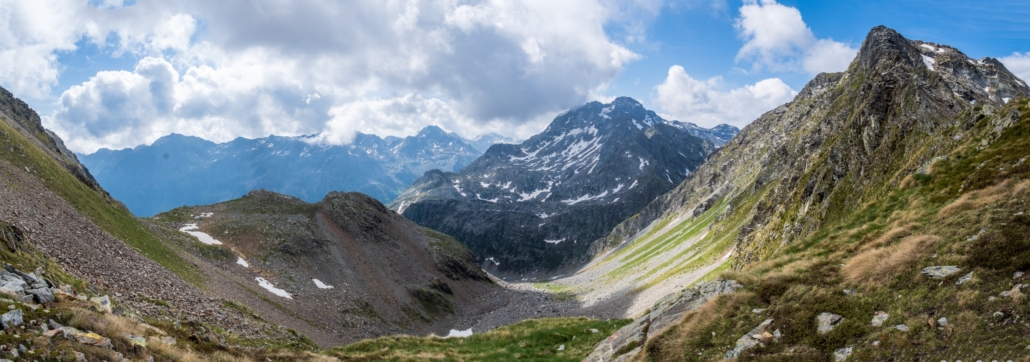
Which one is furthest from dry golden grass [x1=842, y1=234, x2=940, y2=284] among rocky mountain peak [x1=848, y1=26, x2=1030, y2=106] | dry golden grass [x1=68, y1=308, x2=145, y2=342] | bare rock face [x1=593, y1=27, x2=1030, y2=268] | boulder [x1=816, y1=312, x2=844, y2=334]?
rocky mountain peak [x1=848, y1=26, x2=1030, y2=106]

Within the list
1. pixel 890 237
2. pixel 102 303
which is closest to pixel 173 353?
pixel 102 303

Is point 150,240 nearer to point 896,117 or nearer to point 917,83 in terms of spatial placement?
point 896,117

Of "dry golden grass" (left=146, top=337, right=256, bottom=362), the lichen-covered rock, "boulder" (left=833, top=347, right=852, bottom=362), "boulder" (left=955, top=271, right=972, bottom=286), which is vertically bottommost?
"boulder" (left=833, top=347, right=852, bottom=362)

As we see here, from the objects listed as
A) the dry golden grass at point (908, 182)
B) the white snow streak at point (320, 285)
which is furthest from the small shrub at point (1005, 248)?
the white snow streak at point (320, 285)

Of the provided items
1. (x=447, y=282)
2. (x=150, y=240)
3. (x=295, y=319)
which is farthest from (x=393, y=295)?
(x=150, y=240)

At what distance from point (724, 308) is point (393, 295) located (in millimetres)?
70105

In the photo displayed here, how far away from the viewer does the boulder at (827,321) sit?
45.5 ft

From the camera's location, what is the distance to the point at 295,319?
52.8 m

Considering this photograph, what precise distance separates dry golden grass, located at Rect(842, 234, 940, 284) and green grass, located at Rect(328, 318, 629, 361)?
45.3ft

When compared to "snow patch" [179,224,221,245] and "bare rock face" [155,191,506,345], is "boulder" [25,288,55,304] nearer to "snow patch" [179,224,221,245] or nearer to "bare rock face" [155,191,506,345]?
"bare rock face" [155,191,506,345]

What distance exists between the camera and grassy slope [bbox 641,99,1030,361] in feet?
37.4

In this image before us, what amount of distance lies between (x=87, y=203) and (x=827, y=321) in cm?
6446

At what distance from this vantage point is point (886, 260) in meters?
15.5

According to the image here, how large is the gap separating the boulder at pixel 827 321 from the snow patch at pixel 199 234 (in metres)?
77.0
